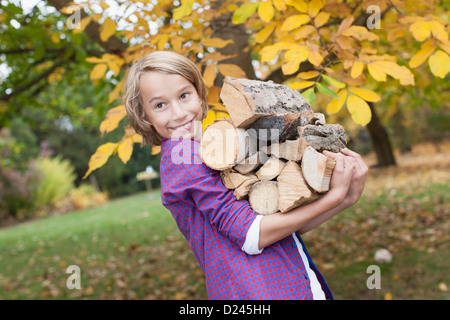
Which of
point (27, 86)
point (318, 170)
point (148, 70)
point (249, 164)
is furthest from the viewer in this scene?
point (27, 86)

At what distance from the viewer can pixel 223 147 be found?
121 cm

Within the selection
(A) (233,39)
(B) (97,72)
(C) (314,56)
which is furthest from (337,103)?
(B) (97,72)

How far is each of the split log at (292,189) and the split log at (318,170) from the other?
0.02 meters

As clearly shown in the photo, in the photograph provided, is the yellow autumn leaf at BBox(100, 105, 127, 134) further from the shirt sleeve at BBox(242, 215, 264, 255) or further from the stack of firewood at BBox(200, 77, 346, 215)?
the shirt sleeve at BBox(242, 215, 264, 255)

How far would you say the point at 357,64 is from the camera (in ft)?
5.95

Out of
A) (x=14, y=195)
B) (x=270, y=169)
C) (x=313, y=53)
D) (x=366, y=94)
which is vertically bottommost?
(x=270, y=169)

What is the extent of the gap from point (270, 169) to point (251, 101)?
0.78ft

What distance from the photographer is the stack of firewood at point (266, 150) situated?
1.17 meters

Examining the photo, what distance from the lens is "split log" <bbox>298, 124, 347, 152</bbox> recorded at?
1222 millimetres

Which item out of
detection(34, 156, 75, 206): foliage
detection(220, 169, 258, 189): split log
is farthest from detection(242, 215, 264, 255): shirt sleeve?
detection(34, 156, 75, 206): foliage

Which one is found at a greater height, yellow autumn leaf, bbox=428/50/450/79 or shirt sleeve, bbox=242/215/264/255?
yellow autumn leaf, bbox=428/50/450/79

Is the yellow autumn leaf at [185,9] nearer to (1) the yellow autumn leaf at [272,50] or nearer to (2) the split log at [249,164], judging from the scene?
(1) the yellow autumn leaf at [272,50]

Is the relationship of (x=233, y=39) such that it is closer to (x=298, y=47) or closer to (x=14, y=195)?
(x=298, y=47)
